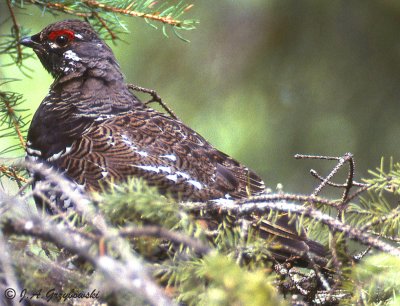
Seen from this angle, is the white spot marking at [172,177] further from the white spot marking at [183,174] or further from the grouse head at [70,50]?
the grouse head at [70,50]

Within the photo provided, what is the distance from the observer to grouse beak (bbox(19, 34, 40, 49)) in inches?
163

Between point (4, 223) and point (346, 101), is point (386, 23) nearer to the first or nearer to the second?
point (346, 101)

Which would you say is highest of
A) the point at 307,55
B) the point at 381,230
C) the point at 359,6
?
the point at 359,6

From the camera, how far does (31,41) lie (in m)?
4.25

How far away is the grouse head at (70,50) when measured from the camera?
445cm

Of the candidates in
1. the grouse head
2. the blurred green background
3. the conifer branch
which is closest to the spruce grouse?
the grouse head

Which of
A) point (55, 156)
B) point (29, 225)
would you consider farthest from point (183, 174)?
point (29, 225)

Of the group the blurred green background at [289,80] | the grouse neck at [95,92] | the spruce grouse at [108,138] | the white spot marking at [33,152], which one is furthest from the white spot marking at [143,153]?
the blurred green background at [289,80]

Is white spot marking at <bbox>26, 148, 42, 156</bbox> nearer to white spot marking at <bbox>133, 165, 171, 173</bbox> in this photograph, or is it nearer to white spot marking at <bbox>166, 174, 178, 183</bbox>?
white spot marking at <bbox>133, 165, 171, 173</bbox>

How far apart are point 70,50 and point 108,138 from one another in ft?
3.47

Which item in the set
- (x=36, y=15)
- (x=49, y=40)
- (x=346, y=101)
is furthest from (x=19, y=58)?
(x=346, y=101)

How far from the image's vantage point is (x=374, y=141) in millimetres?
5551

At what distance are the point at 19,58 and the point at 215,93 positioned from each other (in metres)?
2.13

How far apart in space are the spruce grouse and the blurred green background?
1.25 m
